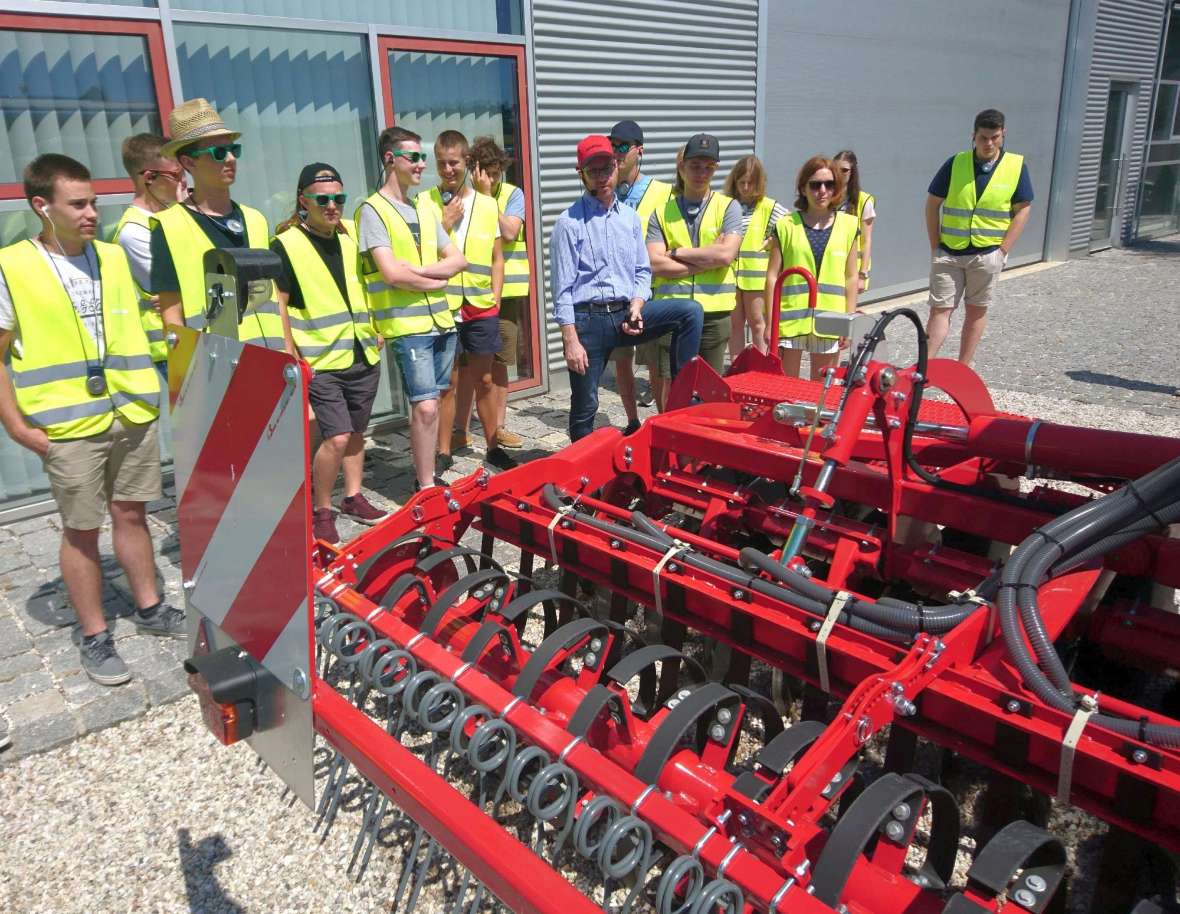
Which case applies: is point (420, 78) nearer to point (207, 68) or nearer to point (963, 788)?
point (207, 68)

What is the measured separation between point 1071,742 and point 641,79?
7.20 m

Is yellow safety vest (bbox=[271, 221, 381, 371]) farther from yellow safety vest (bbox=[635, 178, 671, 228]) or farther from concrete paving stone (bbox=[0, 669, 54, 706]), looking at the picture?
yellow safety vest (bbox=[635, 178, 671, 228])

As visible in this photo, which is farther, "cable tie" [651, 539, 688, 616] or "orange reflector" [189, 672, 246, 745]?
"cable tie" [651, 539, 688, 616]

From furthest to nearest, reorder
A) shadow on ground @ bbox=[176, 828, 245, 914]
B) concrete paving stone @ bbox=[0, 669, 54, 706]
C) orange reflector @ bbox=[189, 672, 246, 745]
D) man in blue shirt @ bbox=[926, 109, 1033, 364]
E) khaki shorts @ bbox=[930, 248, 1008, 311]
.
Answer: khaki shorts @ bbox=[930, 248, 1008, 311] → man in blue shirt @ bbox=[926, 109, 1033, 364] → concrete paving stone @ bbox=[0, 669, 54, 706] → shadow on ground @ bbox=[176, 828, 245, 914] → orange reflector @ bbox=[189, 672, 246, 745]

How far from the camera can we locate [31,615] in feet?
13.3

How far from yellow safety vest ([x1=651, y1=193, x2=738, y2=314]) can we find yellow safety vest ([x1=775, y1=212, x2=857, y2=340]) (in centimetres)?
40

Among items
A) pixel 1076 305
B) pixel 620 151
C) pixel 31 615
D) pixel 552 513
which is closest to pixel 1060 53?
pixel 1076 305

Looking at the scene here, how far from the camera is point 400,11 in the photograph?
6.21 m

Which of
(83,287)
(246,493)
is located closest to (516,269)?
(83,287)

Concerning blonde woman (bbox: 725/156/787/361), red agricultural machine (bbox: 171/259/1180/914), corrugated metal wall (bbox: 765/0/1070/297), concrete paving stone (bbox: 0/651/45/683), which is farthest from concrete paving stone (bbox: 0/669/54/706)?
corrugated metal wall (bbox: 765/0/1070/297)

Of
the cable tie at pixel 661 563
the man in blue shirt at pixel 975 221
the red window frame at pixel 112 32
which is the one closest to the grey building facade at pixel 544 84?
the red window frame at pixel 112 32

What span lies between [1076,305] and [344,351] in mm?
10551

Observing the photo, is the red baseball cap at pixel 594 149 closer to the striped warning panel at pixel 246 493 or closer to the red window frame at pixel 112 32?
the red window frame at pixel 112 32

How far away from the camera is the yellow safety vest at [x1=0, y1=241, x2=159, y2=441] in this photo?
3232mm
